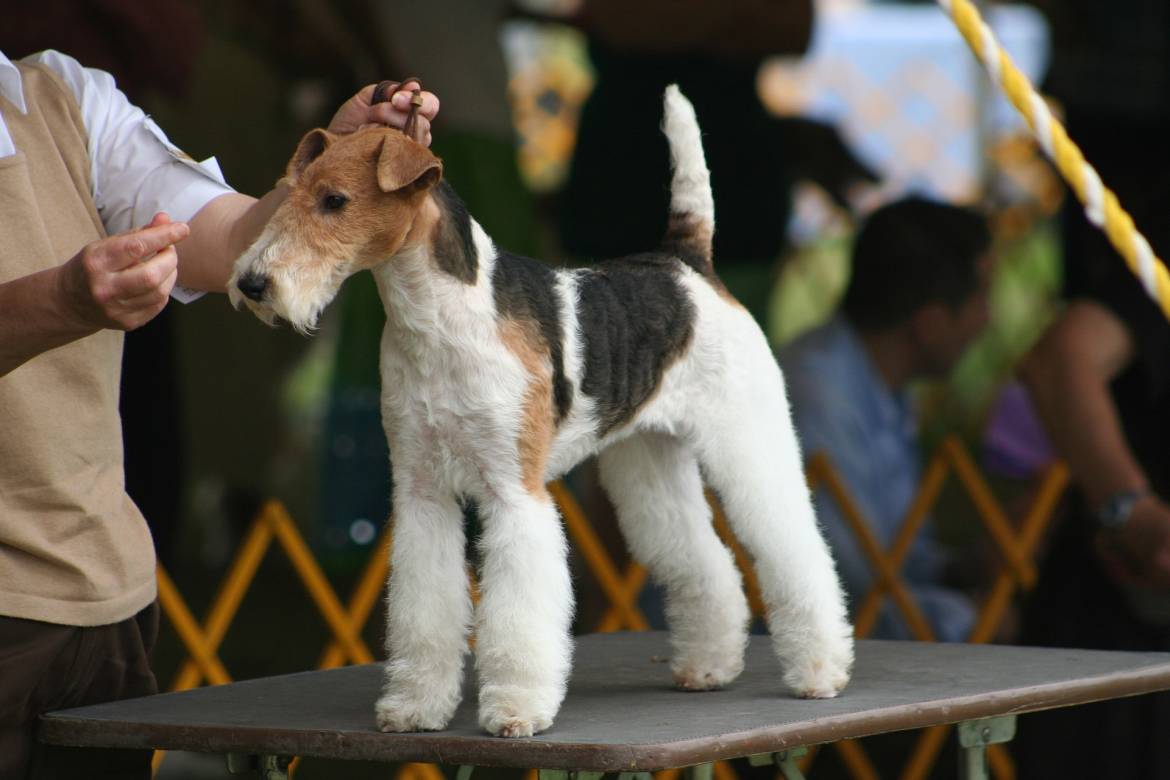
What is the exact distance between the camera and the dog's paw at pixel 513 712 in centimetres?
162

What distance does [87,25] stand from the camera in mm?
3383

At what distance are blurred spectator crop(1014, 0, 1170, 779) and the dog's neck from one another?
1.76 m

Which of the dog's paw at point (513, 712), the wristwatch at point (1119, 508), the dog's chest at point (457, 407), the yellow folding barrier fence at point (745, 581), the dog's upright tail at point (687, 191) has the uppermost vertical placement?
the dog's upright tail at point (687, 191)

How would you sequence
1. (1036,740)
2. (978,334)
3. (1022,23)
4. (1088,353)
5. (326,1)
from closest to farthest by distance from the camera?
(1088,353) → (1036,740) → (978,334) → (326,1) → (1022,23)

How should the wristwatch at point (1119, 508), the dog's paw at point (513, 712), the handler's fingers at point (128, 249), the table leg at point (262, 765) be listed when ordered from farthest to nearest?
1. the wristwatch at point (1119, 508)
2. the table leg at point (262, 765)
3. the dog's paw at point (513, 712)
4. the handler's fingers at point (128, 249)

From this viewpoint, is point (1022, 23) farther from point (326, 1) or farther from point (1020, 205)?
point (326, 1)

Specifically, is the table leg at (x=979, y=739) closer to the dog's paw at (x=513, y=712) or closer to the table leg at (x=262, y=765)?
the dog's paw at (x=513, y=712)

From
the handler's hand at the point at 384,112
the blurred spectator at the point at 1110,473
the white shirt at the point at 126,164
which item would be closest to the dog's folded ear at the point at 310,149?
the handler's hand at the point at 384,112

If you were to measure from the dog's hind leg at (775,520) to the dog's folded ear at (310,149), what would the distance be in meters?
0.57

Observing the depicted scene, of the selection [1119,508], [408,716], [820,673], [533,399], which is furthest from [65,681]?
[1119,508]

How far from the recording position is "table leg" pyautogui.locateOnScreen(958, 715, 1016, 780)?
193 cm

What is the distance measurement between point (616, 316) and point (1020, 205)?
7144mm

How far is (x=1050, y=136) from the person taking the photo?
197 cm

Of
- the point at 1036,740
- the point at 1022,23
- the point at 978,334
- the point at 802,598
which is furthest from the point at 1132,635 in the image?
the point at 1022,23
